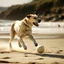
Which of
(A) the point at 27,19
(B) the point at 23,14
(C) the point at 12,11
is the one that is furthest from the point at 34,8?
(A) the point at 27,19

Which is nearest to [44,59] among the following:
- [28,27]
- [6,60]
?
[6,60]

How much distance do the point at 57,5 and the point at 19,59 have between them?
136m

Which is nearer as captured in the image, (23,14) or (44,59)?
(44,59)

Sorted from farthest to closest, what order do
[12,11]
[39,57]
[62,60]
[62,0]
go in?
[12,11], [62,0], [39,57], [62,60]

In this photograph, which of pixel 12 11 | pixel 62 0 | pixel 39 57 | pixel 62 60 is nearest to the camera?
pixel 62 60

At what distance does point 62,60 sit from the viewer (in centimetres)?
884

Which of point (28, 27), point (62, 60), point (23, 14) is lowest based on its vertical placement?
point (62, 60)

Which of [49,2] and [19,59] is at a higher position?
[49,2]

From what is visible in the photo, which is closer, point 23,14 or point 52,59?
point 52,59

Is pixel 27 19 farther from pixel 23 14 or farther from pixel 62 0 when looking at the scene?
pixel 23 14

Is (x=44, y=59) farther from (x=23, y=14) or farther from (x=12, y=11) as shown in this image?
(x=12, y=11)

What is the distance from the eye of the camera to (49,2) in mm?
151500

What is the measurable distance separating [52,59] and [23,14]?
14688 cm

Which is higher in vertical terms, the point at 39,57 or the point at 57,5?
the point at 57,5
